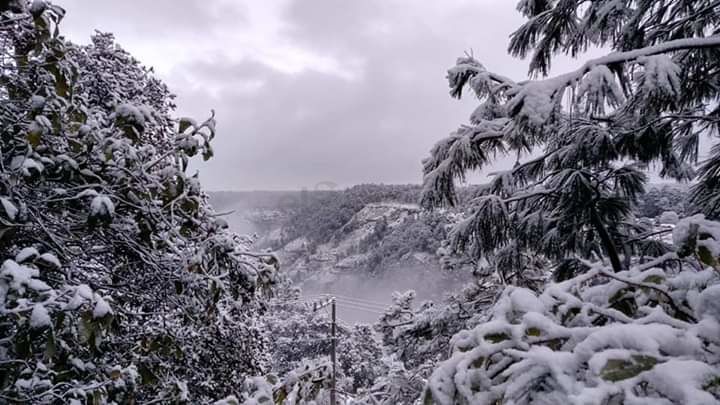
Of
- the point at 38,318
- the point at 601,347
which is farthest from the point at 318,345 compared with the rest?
the point at 601,347

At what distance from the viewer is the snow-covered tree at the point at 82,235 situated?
3.85 feet

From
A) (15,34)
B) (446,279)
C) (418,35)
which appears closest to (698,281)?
(15,34)

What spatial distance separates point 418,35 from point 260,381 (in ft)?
34.6

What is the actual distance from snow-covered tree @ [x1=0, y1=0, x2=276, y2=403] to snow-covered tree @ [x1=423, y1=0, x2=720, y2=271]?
1517 millimetres

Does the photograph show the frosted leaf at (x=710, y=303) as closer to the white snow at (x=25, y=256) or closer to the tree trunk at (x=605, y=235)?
the white snow at (x=25, y=256)

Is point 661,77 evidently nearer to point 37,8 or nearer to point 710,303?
point 710,303

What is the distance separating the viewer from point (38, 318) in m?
1.04

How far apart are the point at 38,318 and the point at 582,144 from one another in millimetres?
2731

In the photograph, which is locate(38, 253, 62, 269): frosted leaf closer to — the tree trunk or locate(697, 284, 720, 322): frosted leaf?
locate(697, 284, 720, 322): frosted leaf

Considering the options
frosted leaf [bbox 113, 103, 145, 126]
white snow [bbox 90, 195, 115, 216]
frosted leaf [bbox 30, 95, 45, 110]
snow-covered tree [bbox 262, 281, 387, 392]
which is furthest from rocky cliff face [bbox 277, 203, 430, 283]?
frosted leaf [bbox 30, 95, 45, 110]

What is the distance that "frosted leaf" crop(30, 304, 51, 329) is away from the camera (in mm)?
1038

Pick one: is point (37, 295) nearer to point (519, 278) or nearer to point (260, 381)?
point (260, 381)

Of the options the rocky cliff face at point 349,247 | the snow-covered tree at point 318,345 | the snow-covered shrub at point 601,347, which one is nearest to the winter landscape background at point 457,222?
the snow-covered shrub at point 601,347

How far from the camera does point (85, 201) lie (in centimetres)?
167
